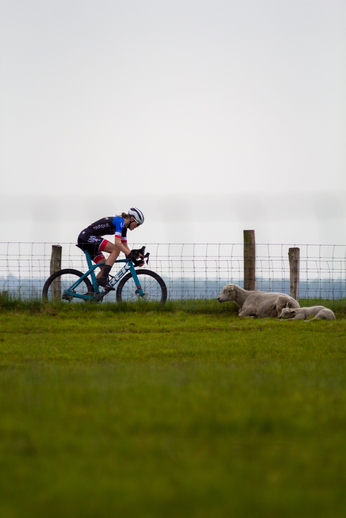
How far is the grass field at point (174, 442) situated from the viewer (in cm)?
196

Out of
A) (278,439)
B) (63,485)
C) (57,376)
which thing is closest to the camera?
(63,485)

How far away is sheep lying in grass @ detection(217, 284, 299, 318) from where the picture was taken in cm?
1162

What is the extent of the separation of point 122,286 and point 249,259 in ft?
10.3

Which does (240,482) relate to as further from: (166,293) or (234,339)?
(166,293)

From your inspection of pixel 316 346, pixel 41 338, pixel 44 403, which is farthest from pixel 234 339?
pixel 44 403

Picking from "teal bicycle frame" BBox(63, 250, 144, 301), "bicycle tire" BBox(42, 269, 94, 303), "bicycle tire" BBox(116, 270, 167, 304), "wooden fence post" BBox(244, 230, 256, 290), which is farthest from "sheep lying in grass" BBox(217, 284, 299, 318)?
"bicycle tire" BBox(42, 269, 94, 303)

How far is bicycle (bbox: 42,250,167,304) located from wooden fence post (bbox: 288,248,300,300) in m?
3.21

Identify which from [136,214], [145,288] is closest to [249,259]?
[145,288]

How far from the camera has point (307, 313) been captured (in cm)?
1111

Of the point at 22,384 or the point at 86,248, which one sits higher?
the point at 86,248

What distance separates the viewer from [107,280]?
11922 millimetres

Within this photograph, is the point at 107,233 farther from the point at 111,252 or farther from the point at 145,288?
the point at 145,288

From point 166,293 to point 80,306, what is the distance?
1.94m

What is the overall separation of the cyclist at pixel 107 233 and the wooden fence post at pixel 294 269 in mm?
3731
